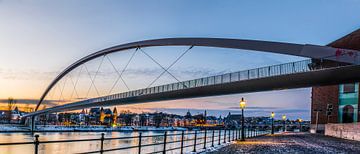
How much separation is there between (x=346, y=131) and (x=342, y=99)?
17283 mm

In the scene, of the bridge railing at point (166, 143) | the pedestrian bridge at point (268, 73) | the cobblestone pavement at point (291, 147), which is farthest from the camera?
the pedestrian bridge at point (268, 73)

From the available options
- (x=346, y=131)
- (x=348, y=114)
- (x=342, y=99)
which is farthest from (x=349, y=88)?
(x=346, y=131)

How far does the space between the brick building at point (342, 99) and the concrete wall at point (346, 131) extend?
7.11m

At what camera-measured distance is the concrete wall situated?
25.9m

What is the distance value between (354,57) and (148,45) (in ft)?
59.1

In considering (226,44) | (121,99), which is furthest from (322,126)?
(226,44)

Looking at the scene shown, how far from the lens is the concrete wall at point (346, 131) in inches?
1021

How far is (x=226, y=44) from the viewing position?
27.4 meters

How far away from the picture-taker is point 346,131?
29.2 metres

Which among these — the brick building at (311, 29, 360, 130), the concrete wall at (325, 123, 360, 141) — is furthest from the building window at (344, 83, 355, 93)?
the concrete wall at (325, 123, 360, 141)

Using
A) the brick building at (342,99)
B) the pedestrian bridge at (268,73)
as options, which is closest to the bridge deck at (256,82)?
the pedestrian bridge at (268,73)

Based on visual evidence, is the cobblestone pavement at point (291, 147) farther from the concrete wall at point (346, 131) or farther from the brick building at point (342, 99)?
the brick building at point (342, 99)

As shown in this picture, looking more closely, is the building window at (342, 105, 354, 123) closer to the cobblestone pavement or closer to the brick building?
the brick building

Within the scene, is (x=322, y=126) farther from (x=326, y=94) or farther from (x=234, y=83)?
(x=234, y=83)
